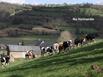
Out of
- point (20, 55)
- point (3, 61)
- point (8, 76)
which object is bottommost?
point (20, 55)

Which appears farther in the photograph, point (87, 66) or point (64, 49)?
point (64, 49)

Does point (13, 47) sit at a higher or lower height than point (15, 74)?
lower

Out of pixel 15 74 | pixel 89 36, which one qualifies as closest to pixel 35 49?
pixel 89 36

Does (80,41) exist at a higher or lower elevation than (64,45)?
lower

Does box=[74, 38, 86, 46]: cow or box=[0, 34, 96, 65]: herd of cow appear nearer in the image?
box=[0, 34, 96, 65]: herd of cow

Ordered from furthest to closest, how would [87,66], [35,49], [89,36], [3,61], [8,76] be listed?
[35,49] → [89,36] → [3,61] → [8,76] → [87,66]

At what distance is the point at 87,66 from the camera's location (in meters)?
30.9

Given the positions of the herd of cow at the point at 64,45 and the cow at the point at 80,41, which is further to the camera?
the cow at the point at 80,41

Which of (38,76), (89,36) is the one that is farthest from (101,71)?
(89,36)

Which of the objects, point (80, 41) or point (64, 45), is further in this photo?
point (80, 41)

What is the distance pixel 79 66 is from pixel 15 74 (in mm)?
5849

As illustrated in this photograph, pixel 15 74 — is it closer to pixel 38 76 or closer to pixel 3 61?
pixel 38 76

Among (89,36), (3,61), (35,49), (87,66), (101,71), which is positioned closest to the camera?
(101,71)

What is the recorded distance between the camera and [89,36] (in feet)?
204
